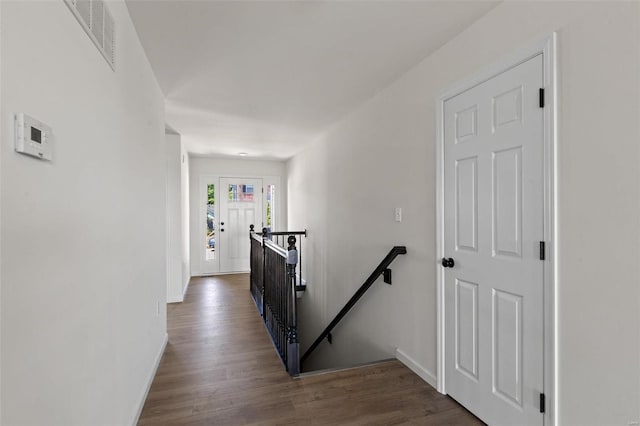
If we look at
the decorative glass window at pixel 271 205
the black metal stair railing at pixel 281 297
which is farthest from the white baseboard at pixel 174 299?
the decorative glass window at pixel 271 205

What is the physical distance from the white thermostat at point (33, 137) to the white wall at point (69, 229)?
3 centimetres

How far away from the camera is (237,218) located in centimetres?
664

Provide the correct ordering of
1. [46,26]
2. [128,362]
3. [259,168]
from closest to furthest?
1. [46,26]
2. [128,362]
3. [259,168]

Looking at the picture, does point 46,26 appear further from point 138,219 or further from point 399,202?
point 399,202

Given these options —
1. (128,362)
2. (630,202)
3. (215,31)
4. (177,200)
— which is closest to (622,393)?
(630,202)

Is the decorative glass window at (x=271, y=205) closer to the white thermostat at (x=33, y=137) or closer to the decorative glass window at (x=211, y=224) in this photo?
the decorative glass window at (x=211, y=224)

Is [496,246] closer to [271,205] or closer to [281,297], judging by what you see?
Answer: [281,297]

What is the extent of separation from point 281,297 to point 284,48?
204cm

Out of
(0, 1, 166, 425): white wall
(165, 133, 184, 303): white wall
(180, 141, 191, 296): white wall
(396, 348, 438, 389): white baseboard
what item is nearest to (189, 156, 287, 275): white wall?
(180, 141, 191, 296): white wall

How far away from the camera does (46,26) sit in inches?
36.5

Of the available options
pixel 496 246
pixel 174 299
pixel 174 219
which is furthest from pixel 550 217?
pixel 174 299

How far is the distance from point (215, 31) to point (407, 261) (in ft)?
7.10

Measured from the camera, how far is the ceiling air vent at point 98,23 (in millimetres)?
1136

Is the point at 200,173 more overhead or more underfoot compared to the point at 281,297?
more overhead
